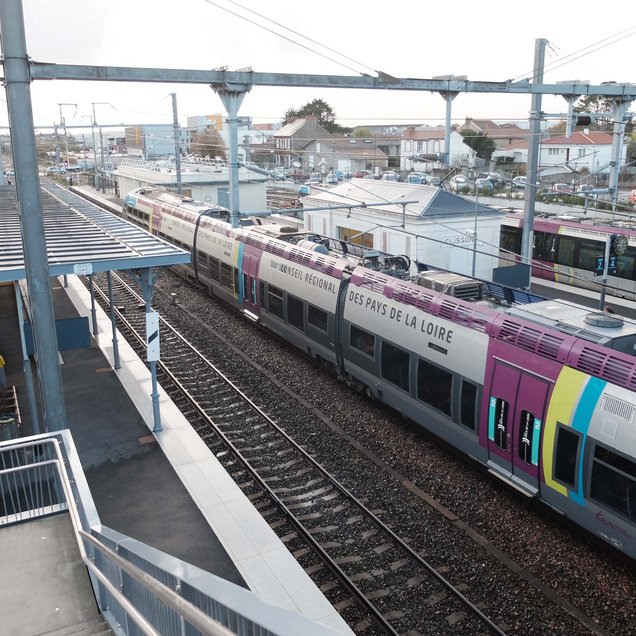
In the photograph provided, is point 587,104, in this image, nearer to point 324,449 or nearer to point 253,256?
point 253,256

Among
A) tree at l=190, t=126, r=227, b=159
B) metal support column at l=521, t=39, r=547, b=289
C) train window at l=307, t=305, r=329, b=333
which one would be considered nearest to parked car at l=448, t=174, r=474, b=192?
metal support column at l=521, t=39, r=547, b=289

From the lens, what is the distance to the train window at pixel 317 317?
1514cm

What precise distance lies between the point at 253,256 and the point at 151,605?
15.5 metres

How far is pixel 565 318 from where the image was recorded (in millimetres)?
10312

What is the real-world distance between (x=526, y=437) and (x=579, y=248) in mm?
17652

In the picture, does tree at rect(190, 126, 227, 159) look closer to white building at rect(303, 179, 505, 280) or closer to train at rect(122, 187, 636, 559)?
white building at rect(303, 179, 505, 280)

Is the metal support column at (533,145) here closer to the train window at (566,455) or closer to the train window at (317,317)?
the train window at (317,317)

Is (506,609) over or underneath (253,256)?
underneath

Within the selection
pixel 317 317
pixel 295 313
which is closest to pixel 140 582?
pixel 317 317

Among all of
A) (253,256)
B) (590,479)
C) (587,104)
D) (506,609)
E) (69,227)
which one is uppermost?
(587,104)

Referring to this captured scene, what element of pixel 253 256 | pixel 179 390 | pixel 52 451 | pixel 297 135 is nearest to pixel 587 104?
pixel 297 135

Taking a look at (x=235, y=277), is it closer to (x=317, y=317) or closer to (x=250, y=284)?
(x=250, y=284)

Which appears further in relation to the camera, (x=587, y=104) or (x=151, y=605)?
(x=587, y=104)

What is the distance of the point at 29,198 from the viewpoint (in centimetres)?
786
